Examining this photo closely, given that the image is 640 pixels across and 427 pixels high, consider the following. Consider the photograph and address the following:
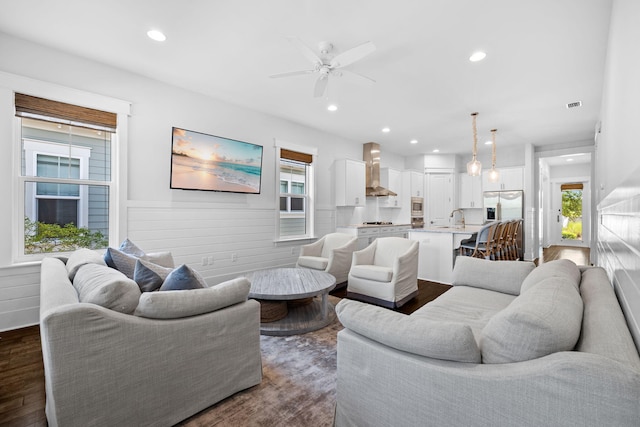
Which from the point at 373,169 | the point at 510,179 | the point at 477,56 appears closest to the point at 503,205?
the point at 510,179

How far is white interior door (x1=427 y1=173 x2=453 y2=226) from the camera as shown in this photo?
314 inches

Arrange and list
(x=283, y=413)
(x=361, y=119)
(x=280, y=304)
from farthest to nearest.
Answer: (x=361, y=119) < (x=280, y=304) < (x=283, y=413)

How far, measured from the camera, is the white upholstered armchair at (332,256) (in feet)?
13.9

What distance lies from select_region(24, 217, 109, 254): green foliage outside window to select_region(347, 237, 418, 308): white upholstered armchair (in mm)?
3061

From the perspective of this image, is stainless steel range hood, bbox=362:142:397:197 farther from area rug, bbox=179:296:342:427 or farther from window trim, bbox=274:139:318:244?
area rug, bbox=179:296:342:427

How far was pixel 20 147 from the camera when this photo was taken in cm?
291

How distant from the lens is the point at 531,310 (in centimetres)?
103

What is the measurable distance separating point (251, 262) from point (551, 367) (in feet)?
13.9

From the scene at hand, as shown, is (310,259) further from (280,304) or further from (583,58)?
(583,58)

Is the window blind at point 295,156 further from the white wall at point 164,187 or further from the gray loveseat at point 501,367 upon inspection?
the gray loveseat at point 501,367

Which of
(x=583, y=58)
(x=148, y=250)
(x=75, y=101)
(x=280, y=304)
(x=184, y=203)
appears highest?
(x=583, y=58)

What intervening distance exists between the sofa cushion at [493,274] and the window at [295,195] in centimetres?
313

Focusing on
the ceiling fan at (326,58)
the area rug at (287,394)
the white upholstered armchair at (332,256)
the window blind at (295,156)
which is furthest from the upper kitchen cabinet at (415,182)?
the area rug at (287,394)

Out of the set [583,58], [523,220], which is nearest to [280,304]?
[583,58]
